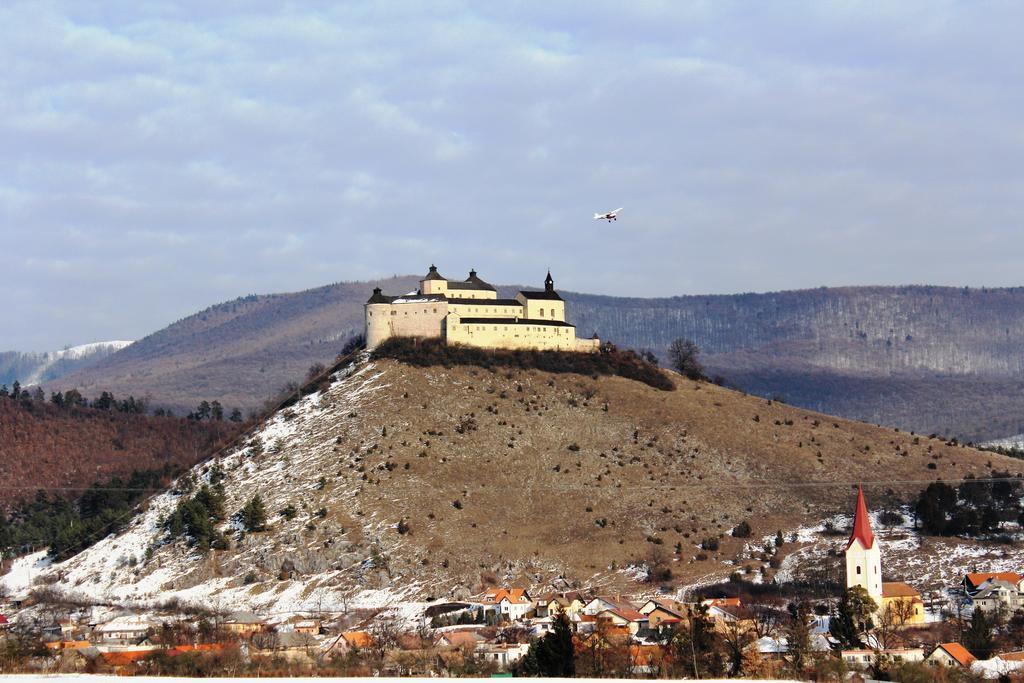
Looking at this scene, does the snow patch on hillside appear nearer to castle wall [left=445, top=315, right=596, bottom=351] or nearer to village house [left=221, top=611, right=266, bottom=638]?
village house [left=221, top=611, right=266, bottom=638]

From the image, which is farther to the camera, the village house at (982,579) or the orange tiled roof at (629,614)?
the village house at (982,579)

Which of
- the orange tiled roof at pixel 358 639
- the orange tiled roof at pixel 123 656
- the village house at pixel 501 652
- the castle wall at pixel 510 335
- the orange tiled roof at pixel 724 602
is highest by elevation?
the castle wall at pixel 510 335

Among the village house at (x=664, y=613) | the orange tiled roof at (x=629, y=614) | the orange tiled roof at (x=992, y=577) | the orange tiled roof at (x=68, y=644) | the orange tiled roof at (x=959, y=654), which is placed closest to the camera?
the orange tiled roof at (x=959, y=654)

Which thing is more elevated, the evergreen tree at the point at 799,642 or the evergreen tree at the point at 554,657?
the evergreen tree at the point at 554,657

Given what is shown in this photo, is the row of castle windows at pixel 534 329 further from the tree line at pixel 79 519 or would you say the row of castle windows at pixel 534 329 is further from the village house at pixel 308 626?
the village house at pixel 308 626

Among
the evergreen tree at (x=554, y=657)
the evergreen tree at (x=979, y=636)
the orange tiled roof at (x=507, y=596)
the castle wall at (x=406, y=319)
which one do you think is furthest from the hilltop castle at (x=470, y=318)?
the evergreen tree at (x=554, y=657)

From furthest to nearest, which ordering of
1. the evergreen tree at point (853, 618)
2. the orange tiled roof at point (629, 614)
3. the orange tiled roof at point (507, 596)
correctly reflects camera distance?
the orange tiled roof at point (507, 596) → the orange tiled roof at point (629, 614) → the evergreen tree at point (853, 618)

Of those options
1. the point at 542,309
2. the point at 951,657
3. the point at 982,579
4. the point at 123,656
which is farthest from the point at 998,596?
the point at 542,309

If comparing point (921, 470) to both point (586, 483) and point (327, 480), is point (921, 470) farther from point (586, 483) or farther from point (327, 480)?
point (327, 480)
